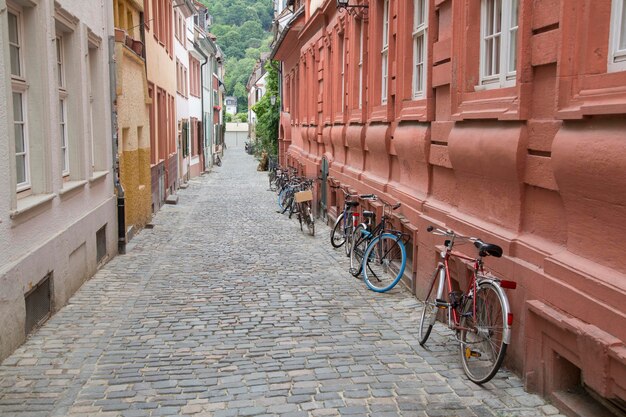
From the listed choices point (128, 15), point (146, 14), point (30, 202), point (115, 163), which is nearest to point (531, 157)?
point (30, 202)

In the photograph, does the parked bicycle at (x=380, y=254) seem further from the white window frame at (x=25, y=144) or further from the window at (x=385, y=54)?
the white window frame at (x=25, y=144)

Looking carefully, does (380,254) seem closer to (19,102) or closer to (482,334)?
(482,334)

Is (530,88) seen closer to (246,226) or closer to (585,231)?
(585,231)

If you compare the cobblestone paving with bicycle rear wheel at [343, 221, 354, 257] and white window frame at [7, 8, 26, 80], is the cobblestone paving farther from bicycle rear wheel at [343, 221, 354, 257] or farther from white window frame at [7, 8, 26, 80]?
white window frame at [7, 8, 26, 80]

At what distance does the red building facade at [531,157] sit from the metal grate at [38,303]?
14.4ft

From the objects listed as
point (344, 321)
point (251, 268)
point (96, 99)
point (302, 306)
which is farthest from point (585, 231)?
point (96, 99)

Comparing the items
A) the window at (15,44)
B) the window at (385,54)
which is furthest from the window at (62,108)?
the window at (385,54)

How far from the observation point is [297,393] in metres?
5.19

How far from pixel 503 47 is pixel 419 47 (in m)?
3.11

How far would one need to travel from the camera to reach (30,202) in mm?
6867

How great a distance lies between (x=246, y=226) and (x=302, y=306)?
7926 mm

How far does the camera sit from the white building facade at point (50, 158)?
6141 millimetres

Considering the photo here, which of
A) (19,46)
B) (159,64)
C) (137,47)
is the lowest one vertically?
A: (19,46)

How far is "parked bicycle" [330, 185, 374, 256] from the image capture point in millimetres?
11398
